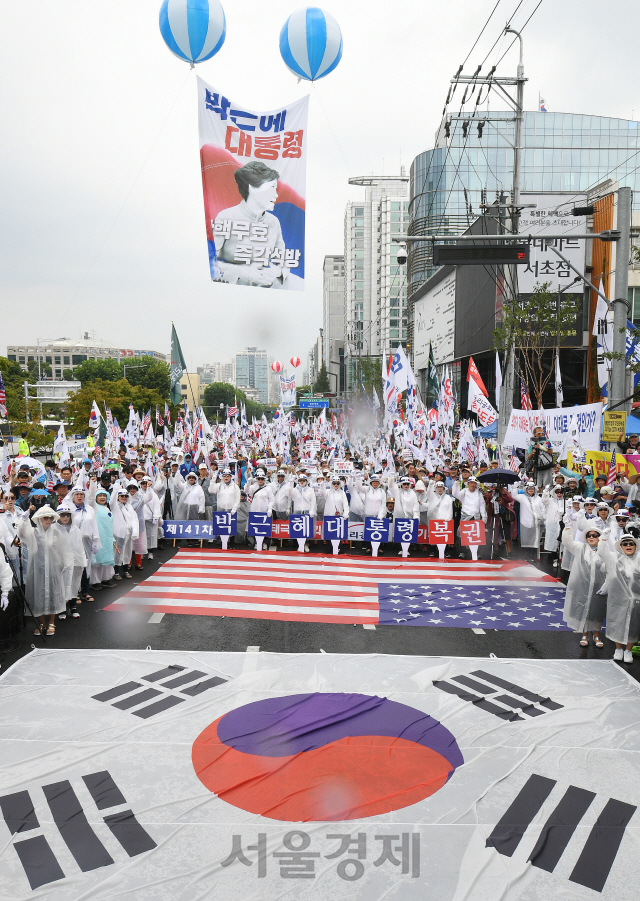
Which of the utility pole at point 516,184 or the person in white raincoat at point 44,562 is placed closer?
the person in white raincoat at point 44,562

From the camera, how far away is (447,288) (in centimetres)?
5141

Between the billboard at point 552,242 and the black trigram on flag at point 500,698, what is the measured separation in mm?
27820

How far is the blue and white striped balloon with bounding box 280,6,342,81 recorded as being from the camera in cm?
846

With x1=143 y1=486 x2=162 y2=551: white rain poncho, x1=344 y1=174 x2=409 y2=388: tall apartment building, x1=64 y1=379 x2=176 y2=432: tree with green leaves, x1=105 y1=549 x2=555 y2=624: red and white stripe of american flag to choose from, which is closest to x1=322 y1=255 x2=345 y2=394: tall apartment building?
x1=344 y1=174 x2=409 y2=388: tall apartment building

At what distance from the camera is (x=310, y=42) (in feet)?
28.0

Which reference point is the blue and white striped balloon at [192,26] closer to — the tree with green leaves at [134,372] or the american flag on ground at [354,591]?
the american flag on ground at [354,591]

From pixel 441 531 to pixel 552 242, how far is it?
24484mm

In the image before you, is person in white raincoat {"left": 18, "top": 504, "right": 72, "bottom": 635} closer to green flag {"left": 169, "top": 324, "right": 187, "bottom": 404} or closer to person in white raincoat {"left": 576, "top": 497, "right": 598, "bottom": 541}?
person in white raincoat {"left": 576, "top": 497, "right": 598, "bottom": 541}

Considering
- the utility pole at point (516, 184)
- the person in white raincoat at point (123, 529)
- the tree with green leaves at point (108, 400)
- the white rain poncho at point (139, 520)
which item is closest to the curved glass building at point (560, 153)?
the tree with green leaves at point (108, 400)

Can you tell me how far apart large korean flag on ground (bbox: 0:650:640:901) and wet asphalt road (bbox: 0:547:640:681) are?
584 millimetres

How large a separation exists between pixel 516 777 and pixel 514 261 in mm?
8290

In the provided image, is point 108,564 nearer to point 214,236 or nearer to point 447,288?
point 214,236

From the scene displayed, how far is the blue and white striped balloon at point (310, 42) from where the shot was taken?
333 inches

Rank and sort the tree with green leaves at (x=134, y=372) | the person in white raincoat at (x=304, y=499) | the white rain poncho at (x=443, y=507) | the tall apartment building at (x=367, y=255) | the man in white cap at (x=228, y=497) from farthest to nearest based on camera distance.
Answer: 1. the tall apartment building at (x=367, y=255)
2. the tree with green leaves at (x=134, y=372)
3. the man in white cap at (x=228, y=497)
4. the person in white raincoat at (x=304, y=499)
5. the white rain poncho at (x=443, y=507)
